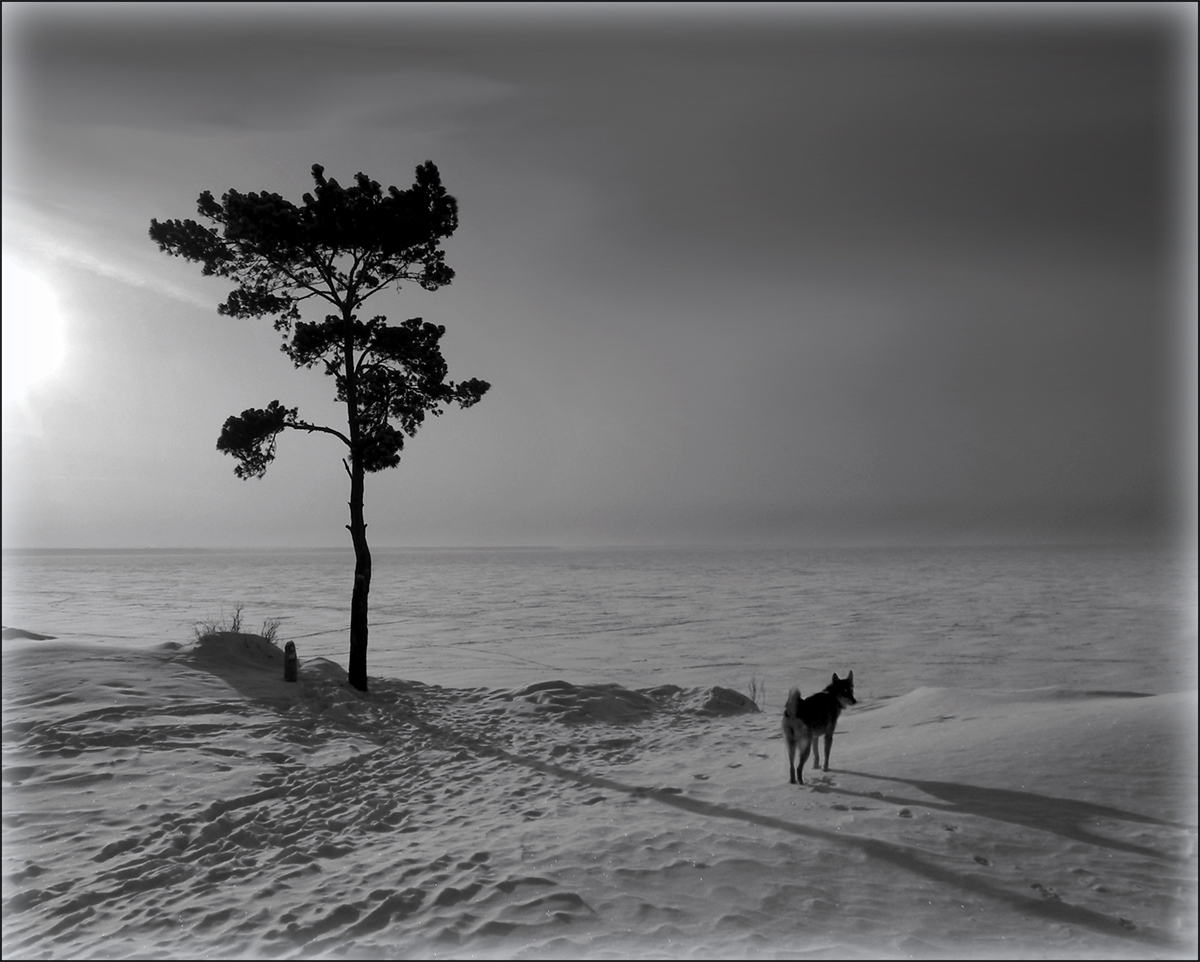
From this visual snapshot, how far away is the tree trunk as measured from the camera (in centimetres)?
1542

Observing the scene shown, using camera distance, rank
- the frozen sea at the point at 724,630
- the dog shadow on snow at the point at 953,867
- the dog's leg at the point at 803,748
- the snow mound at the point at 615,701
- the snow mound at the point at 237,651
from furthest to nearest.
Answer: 1. the frozen sea at the point at 724,630
2. the snow mound at the point at 237,651
3. the snow mound at the point at 615,701
4. the dog's leg at the point at 803,748
5. the dog shadow on snow at the point at 953,867

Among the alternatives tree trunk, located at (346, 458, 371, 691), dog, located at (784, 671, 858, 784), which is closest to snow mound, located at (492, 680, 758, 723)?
tree trunk, located at (346, 458, 371, 691)

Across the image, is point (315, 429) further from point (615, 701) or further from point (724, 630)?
point (724, 630)

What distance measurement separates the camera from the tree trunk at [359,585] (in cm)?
1542

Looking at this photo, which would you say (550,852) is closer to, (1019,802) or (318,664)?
(1019,802)

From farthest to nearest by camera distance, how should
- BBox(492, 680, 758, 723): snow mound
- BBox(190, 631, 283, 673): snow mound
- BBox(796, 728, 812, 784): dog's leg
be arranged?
BBox(190, 631, 283, 673): snow mound, BBox(492, 680, 758, 723): snow mound, BBox(796, 728, 812, 784): dog's leg

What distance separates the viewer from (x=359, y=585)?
1636 cm

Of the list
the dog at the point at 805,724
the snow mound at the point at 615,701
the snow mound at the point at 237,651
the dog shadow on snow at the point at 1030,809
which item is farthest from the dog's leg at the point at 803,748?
the snow mound at the point at 237,651

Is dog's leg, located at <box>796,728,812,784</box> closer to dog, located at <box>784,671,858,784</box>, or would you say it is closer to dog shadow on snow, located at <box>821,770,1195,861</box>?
dog, located at <box>784,671,858,784</box>

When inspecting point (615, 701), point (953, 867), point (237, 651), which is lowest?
point (615, 701)

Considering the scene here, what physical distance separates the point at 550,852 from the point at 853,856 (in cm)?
279

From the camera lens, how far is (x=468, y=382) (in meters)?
16.9

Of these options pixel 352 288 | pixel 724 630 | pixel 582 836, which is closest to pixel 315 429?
pixel 352 288

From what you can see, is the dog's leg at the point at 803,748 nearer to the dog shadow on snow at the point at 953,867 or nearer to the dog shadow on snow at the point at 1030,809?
the dog shadow on snow at the point at 953,867
